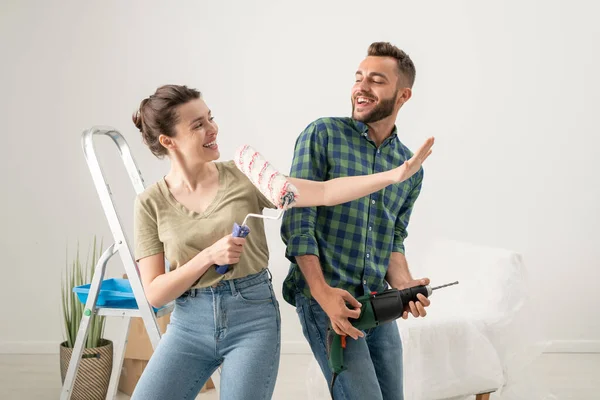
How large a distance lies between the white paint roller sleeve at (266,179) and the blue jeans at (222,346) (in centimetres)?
25

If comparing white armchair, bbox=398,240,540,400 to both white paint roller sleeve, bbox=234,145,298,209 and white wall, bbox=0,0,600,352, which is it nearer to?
white wall, bbox=0,0,600,352

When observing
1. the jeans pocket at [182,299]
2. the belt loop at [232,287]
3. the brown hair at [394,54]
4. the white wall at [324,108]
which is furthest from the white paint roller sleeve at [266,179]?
the white wall at [324,108]

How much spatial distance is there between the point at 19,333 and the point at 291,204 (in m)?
3.54

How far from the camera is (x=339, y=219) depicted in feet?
6.22

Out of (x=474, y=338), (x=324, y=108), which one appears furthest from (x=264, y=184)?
(x=324, y=108)

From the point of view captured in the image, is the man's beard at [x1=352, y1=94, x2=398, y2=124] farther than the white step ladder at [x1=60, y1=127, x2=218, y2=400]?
No

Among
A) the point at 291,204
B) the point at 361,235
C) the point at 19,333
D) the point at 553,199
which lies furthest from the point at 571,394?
the point at 19,333

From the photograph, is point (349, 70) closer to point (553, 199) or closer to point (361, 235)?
point (553, 199)

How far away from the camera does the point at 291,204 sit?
1.65 meters

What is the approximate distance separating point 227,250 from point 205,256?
0.07 metres

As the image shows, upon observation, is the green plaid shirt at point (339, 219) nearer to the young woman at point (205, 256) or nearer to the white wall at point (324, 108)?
the young woman at point (205, 256)

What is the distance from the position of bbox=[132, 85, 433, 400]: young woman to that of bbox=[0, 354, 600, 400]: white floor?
1983 mm

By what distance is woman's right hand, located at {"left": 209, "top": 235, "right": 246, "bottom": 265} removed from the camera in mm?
1648

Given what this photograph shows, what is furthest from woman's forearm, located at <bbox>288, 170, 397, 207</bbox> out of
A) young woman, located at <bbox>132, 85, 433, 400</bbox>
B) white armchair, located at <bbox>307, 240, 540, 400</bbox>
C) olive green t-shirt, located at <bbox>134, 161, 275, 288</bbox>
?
white armchair, located at <bbox>307, 240, 540, 400</bbox>
